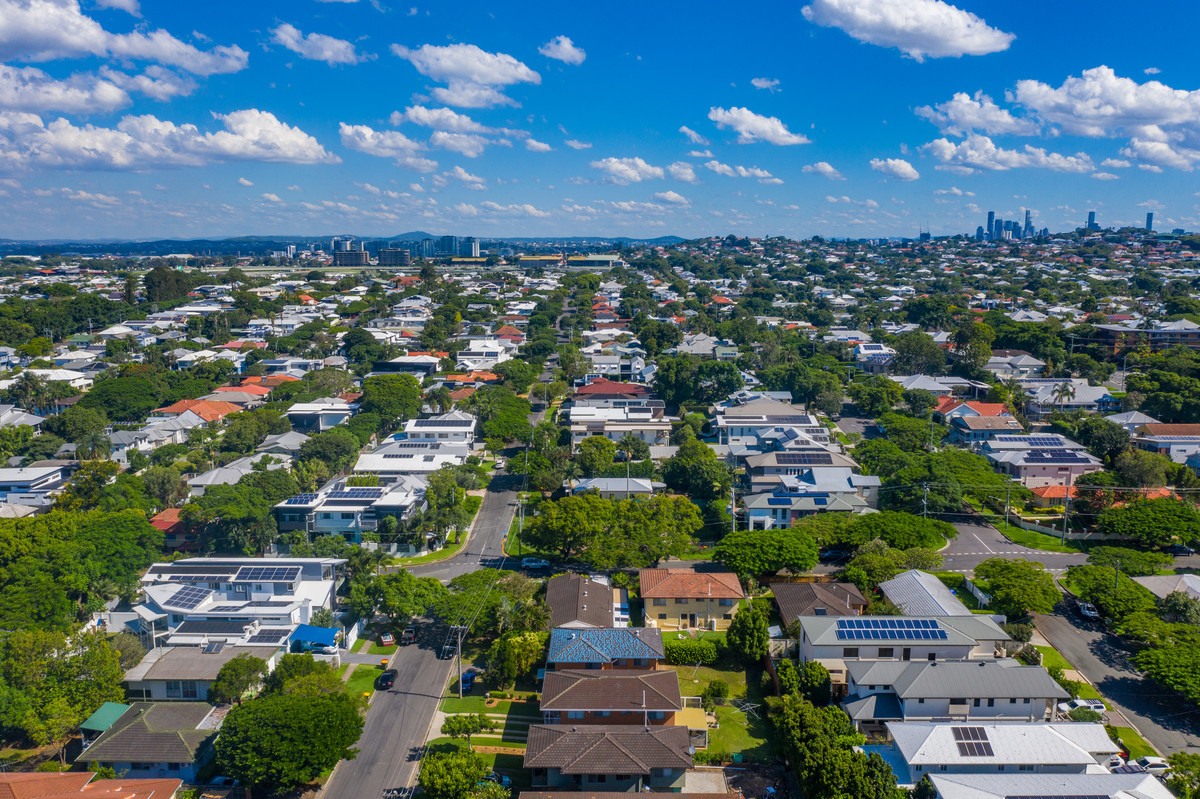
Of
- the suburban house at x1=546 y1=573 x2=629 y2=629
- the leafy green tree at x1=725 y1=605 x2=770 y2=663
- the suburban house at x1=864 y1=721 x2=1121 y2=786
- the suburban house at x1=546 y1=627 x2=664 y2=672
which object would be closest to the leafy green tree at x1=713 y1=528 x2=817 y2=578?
the suburban house at x1=546 y1=573 x2=629 y2=629

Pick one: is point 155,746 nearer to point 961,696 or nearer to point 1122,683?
point 961,696

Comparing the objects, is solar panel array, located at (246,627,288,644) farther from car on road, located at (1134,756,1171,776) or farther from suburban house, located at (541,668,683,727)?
car on road, located at (1134,756,1171,776)

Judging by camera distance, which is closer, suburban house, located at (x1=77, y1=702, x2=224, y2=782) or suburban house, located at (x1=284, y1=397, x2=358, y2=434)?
suburban house, located at (x1=77, y1=702, x2=224, y2=782)

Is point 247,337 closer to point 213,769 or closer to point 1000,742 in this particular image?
point 213,769

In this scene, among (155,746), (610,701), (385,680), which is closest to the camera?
(155,746)

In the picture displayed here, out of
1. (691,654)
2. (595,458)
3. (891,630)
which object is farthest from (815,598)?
(595,458)

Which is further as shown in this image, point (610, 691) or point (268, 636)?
point (268, 636)

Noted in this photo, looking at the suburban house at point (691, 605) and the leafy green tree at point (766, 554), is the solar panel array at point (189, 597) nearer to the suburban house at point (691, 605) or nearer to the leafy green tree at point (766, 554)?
the suburban house at point (691, 605)
